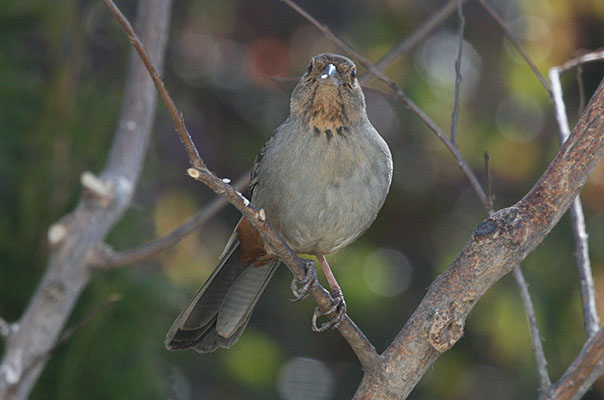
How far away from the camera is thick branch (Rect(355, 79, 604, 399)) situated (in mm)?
2414

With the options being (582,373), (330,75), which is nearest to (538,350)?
(582,373)

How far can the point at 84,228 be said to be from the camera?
11.8 ft

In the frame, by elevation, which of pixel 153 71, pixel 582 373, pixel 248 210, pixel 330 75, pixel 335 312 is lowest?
pixel 335 312

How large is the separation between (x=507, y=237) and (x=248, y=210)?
2.48 feet

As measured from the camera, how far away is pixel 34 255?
12.4ft

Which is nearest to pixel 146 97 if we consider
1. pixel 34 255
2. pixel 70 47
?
pixel 70 47

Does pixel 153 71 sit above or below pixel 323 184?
above

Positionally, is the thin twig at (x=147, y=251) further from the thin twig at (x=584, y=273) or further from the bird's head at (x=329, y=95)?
the thin twig at (x=584, y=273)

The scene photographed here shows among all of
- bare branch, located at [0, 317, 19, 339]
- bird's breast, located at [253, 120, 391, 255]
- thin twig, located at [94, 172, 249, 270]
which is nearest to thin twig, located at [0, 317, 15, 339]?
bare branch, located at [0, 317, 19, 339]

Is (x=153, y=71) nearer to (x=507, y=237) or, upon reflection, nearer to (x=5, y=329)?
(x=507, y=237)

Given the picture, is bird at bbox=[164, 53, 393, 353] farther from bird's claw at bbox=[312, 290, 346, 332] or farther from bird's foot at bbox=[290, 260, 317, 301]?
bird's foot at bbox=[290, 260, 317, 301]

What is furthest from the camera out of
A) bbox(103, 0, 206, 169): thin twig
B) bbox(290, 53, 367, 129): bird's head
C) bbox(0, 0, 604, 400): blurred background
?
bbox(0, 0, 604, 400): blurred background

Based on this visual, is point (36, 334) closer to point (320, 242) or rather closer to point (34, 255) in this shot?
point (34, 255)

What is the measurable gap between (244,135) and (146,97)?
242 cm
